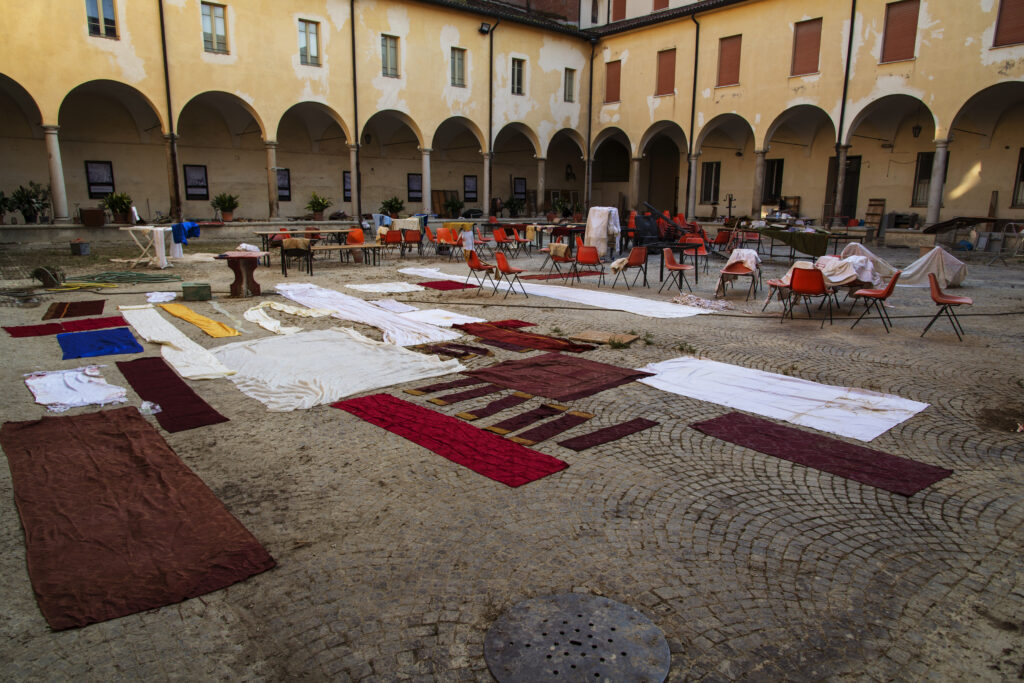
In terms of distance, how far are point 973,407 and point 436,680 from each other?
4786 mm

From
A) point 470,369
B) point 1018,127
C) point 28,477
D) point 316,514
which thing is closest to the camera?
point 316,514

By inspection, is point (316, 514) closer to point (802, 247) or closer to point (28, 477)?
point (28, 477)

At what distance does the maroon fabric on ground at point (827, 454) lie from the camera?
3.74m

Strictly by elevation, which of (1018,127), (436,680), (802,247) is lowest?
(436,680)

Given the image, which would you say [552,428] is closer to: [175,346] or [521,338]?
[521,338]

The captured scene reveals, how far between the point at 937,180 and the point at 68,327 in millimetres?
20204

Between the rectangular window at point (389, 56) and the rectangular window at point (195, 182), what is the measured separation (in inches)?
270

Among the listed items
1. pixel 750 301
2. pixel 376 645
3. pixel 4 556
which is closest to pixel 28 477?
pixel 4 556

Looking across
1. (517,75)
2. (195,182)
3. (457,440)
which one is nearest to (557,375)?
(457,440)

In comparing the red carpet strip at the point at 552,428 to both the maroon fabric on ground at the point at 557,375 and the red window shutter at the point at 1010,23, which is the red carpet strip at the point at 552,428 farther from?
the red window shutter at the point at 1010,23

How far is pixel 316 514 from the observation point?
10.9 feet

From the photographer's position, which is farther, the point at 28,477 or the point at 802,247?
the point at 802,247

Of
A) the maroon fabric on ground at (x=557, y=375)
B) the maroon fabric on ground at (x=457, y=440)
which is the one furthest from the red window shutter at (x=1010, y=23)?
the maroon fabric on ground at (x=457, y=440)

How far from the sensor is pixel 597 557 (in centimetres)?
293
